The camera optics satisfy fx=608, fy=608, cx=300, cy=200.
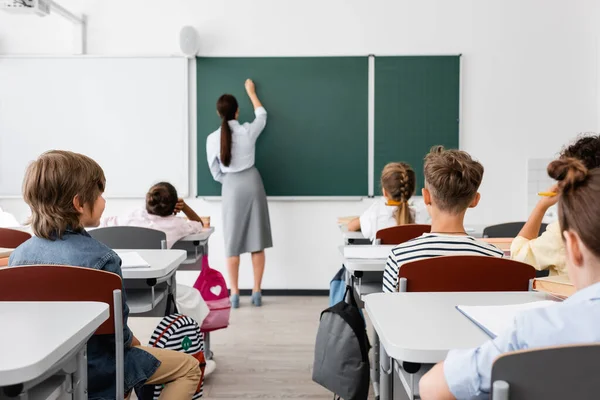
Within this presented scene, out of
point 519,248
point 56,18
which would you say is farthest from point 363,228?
point 56,18

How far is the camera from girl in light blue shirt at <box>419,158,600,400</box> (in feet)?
3.02

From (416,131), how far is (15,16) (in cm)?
354

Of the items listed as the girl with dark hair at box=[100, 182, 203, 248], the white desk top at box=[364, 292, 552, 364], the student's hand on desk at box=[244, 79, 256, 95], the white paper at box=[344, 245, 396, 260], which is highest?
the student's hand on desk at box=[244, 79, 256, 95]

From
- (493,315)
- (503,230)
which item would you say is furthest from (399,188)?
(493,315)

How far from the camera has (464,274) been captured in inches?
71.2

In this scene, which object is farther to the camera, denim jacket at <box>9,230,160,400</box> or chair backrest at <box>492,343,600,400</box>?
denim jacket at <box>9,230,160,400</box>

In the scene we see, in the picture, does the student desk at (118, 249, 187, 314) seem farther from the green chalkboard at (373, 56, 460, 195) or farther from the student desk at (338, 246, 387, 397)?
the green chalkboard at (373, 56, 460, 195)

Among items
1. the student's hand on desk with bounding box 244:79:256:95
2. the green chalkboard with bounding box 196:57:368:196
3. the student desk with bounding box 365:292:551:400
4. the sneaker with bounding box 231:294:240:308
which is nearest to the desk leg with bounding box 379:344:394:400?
the student desk with bounding box 365:292:551:400

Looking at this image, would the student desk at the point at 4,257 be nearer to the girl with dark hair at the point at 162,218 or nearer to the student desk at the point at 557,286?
the girl with dark hair at the point at 162,218

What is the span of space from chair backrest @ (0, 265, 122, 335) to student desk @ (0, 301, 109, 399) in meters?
0.16

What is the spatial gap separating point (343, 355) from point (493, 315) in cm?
87

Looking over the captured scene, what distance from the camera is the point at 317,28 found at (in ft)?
16.8

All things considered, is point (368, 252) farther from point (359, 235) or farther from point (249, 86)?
point (249, 86)

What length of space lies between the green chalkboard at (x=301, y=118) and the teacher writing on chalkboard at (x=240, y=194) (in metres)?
0.21
